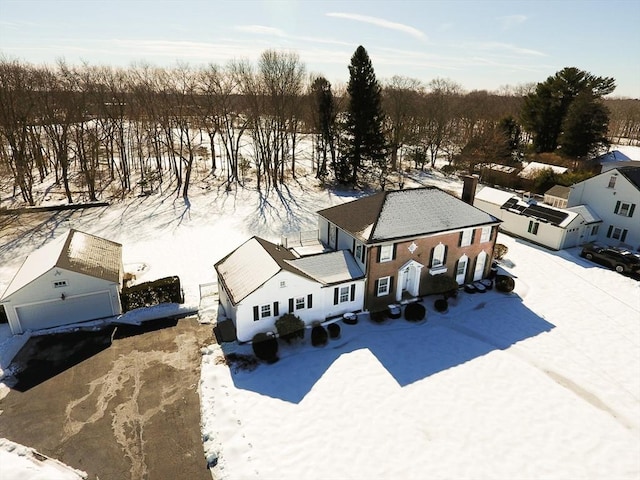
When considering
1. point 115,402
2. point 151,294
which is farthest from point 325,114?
point 115,402

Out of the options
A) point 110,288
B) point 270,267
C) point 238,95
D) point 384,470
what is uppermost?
point 238,95

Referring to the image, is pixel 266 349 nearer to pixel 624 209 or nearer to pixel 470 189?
pixel 470 189

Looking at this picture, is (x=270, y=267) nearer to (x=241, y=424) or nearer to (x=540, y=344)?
(x=241, y=424)

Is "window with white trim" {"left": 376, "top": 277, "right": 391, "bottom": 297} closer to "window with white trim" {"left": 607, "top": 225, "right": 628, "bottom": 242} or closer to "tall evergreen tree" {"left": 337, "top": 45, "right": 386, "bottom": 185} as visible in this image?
"window with white trim" {"left": 607, "top": 225, "right": 628, "bottom": 242}

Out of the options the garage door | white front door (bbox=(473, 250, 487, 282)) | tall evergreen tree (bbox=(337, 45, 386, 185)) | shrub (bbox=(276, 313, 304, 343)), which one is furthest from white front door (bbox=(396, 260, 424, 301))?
tall evergreen tree (bbox=(337, 45, 386, 185))

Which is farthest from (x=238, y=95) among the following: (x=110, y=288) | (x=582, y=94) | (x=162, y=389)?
(x=582, y=94)

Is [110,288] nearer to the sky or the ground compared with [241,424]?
nearer to the sky

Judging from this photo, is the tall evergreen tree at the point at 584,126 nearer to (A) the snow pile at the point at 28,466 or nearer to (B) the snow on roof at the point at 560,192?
(B) the snow on roof at the point at 560,192
